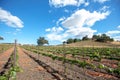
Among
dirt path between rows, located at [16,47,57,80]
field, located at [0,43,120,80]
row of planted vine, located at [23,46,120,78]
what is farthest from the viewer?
row of planted vine, located at [23,46,120,78]

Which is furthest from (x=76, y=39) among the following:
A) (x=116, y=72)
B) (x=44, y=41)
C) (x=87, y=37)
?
(x=116, y=72)

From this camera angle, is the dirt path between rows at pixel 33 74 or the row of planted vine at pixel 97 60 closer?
the dirt path between rows at pixel 33 74

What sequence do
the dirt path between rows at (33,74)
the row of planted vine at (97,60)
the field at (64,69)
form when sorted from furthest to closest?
the row of planted vine at (97,60) < the field at (64,69) < the dirt path between rows at (33,74)

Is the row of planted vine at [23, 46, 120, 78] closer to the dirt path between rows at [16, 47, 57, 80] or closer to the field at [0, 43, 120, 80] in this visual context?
the field at [0, 43, 120, 80]

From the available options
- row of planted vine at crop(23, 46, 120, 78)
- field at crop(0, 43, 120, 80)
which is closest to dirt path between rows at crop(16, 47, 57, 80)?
field at crop(0, 43, 120, 80)

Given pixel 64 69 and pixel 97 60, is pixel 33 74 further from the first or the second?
pixel 97 60

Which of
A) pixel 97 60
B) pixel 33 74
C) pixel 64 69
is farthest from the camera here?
pixel 97 60

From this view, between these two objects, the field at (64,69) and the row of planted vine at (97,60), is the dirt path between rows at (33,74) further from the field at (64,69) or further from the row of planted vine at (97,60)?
the row of planted vine at (97,60)

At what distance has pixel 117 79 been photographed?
1079 cm

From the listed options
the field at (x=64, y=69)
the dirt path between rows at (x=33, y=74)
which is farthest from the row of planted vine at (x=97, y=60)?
the dirt path between rows at (x=33, y=74)

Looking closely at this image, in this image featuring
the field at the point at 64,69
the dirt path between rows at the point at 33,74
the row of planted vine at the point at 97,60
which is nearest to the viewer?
the dirt path between rows at the point at 33,74

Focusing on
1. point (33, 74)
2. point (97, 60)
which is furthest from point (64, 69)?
point (97, 60)

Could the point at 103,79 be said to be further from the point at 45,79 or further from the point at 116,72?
the point at 45,79

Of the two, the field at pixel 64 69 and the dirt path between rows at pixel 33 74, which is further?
the field at pixel 64 69
